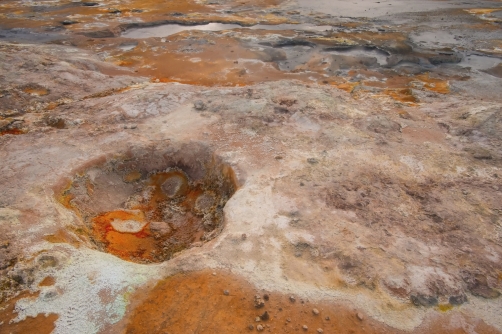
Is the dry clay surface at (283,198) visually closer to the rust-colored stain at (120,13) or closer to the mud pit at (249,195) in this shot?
the mud pit at (249,195)

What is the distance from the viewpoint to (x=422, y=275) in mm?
3850

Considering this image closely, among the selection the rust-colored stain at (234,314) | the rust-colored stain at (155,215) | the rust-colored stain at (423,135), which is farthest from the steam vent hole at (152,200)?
the rust-colored stain at (423,135)

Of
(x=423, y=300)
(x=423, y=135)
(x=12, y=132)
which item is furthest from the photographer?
(x=12, y=132)

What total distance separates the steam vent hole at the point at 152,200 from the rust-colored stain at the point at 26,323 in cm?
116

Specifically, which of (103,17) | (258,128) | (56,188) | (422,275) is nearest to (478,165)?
(422,275)

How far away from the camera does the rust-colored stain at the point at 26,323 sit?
3.32m

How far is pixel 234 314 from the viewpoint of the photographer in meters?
3.46

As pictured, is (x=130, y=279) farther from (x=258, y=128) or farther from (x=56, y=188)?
(x=258, y=128)

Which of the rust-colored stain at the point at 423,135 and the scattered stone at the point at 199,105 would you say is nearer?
the rust-colored stain at the point at 423,135

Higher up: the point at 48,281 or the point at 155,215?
the point at 48,281

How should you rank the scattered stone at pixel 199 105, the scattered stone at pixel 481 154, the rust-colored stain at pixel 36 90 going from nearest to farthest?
the scattered stone at pixel 481 154
the scattered stone at pixel 199 105
the rust-colored stain at pixel 36 90

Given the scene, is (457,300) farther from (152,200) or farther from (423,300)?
(152,200)

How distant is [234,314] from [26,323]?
191 centimetres

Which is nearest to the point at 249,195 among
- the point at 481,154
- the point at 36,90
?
the point at 481,154
